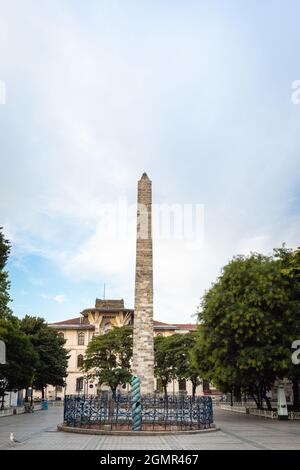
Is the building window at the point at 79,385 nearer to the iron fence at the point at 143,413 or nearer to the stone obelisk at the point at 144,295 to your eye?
the stone obelisk at the point at 144,295

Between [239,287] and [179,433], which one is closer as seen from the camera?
[179,433]

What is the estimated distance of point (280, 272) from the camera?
30.2 m

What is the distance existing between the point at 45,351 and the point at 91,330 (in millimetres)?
27158

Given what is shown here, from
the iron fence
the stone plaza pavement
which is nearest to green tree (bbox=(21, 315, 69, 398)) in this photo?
the iron fence

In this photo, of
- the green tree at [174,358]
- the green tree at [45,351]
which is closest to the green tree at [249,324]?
the green tree at [45,351]

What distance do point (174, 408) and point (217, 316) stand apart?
11.0m

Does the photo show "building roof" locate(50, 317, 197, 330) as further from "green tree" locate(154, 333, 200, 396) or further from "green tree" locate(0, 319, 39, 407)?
"green tree" locate(0, 319, 39, 407)

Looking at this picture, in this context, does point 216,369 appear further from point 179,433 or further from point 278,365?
point 179,433

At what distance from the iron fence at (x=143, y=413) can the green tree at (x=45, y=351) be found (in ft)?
98.3

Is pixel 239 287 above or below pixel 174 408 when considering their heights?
above

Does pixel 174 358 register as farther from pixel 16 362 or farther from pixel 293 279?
pixel 293 279

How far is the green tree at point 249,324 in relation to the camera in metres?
29.0

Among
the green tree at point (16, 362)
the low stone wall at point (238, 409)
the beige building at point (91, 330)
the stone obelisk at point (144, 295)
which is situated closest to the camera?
the stone obelisk at point (144, 295)
